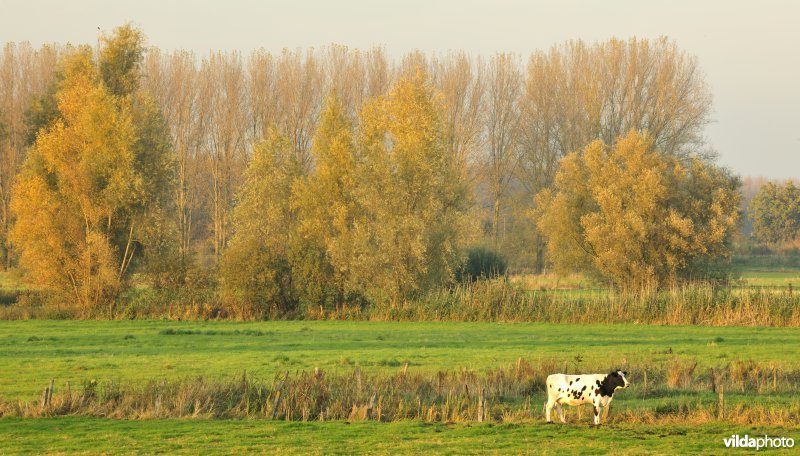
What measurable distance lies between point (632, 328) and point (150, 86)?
203 feet

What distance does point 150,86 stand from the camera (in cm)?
9081

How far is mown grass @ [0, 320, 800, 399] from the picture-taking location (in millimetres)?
27891

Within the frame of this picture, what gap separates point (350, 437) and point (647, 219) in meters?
44.6

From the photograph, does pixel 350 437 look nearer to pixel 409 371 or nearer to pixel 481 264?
pixel 409 371

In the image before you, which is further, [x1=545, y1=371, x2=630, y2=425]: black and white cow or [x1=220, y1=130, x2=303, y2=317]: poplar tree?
[x1=220, y1=130, x2=303, y2=317]: poplar tree

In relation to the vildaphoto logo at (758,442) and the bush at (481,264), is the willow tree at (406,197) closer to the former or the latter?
the bush at (481,264)

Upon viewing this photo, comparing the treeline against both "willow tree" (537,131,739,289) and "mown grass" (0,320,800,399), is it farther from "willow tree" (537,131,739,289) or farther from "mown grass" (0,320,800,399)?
"mown grass" (0,320,800,399)

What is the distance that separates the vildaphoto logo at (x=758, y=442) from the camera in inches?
684

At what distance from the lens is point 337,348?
34906mm

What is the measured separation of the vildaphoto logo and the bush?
4139 cm

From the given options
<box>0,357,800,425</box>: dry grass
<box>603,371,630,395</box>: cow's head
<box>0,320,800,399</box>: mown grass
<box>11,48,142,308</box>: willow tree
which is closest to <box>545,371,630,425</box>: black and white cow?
<box>603,371,630,395</box>: cow's head

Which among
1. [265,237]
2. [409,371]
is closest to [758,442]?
[409,371]

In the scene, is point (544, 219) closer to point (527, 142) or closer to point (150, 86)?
point (527, 142)

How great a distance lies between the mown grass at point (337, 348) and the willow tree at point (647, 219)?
1621cm
